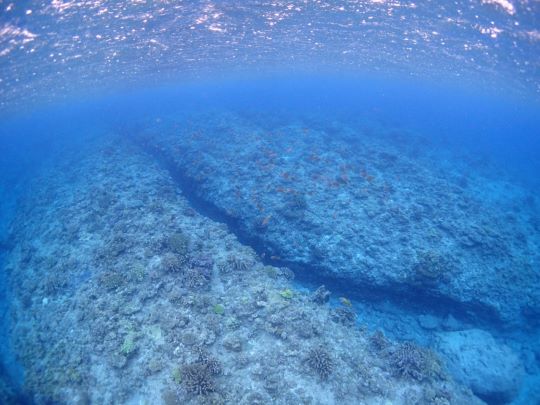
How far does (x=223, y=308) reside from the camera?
10.3 m

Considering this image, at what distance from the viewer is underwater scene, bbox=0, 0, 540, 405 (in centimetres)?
909

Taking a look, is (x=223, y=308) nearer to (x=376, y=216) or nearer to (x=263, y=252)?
(x=263, y=252)

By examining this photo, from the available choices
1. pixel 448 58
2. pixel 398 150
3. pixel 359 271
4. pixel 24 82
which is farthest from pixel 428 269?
pixel 24 82

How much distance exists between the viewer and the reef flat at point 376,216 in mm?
12797

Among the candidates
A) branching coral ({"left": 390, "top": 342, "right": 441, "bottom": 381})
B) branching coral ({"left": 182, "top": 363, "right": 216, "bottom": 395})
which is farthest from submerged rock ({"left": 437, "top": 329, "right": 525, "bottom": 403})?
branching coral ({"left": 182, "top": 363, "right": 216, "bottom": 395})

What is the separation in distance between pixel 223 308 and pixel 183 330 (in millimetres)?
1451

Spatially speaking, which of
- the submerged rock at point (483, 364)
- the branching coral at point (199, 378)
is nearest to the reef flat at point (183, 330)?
the branching coral at point (199, 378)

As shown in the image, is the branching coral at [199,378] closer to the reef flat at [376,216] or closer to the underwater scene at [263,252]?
the underwater scene at [263,252]

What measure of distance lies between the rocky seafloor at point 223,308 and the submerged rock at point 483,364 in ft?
0.14

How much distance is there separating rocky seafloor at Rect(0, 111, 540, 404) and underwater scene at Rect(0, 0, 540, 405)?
0.24 ft

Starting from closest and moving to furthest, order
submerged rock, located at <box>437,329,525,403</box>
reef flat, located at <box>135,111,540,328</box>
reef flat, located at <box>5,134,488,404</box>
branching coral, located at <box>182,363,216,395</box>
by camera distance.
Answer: branching coral, located at <box>182,363,216,395</box> → reef flat, located at <box>5,134,488,404</box> → submerged rock, located at <box>437,329,525,403</box> → reef flat, located at <box>135,111,540,328</box>

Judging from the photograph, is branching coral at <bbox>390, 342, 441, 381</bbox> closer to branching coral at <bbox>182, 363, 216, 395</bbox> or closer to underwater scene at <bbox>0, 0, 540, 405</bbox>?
underwater scene at <bbox>0, 0, 540, 405</bbox>

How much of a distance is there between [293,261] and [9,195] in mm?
26036

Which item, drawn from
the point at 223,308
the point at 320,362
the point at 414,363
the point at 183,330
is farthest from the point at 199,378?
the point at 414,363
